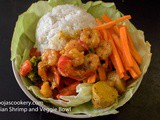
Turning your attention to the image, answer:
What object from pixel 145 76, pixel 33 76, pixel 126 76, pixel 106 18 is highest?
pixel 106 18

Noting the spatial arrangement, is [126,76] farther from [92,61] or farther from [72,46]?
[72,46]

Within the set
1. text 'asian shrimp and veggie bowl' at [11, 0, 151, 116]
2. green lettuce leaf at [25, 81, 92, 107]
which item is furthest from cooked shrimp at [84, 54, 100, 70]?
green lettuce leaf at [25, 81, 92, 107]

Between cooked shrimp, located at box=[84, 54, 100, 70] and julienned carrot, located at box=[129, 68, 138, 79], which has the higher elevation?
cooked shrimp, located at box=[84, 54, 100, 70]

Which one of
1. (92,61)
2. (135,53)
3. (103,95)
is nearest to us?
(103,95)

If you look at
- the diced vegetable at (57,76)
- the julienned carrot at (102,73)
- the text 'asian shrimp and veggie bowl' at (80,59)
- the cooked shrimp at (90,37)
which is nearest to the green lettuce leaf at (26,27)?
the text 'asian shrimp and veggie bowl' at (80,59)

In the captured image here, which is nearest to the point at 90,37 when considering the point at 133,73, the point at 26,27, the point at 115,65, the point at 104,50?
the point at 104,50

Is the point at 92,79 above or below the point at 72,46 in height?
below

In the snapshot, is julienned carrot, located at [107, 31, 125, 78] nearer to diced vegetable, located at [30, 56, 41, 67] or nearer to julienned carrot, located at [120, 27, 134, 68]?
julienned carrot, located at [120, 27, 134, 68]
